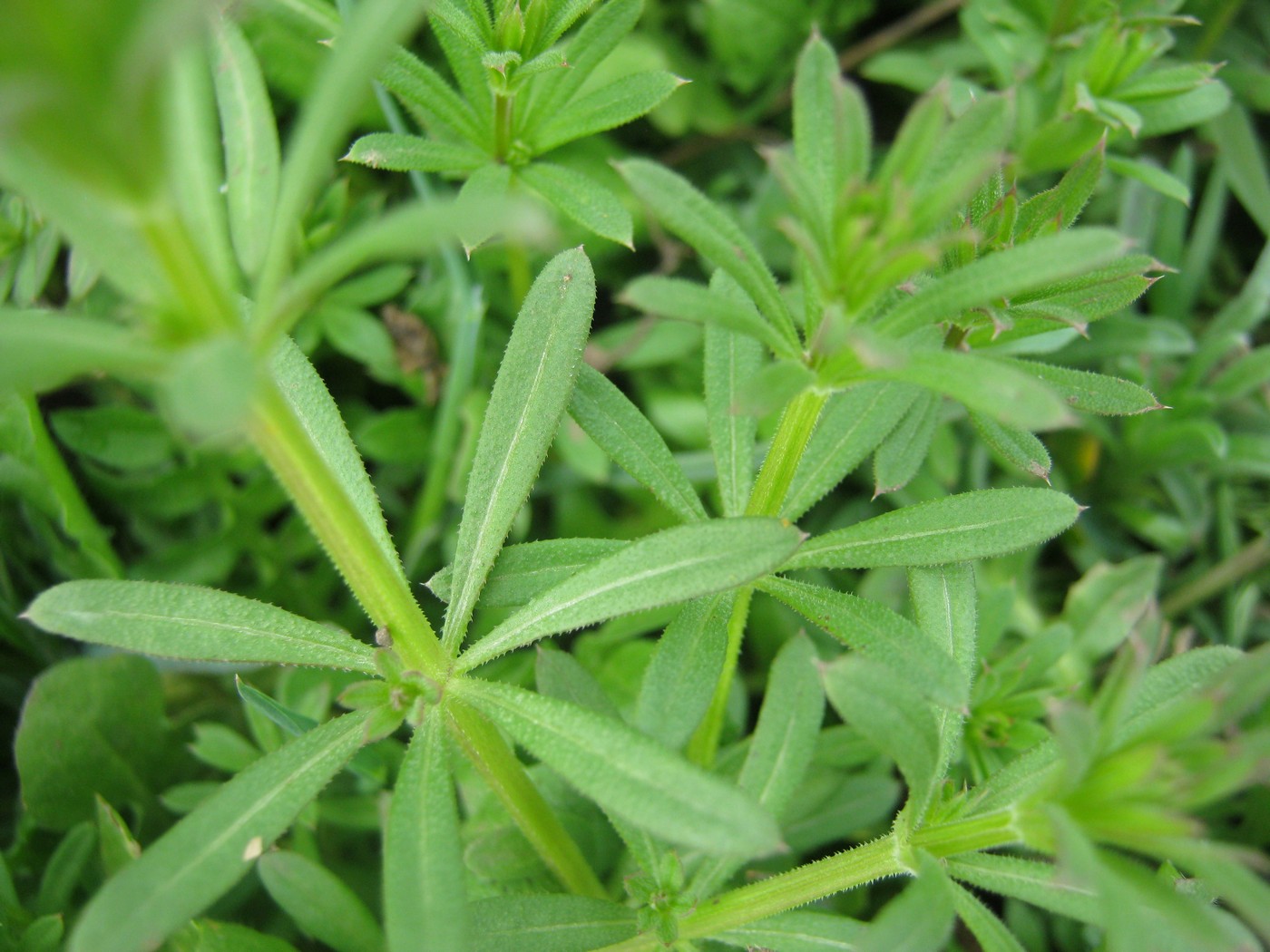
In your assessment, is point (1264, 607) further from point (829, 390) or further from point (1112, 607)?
point (829, 390)

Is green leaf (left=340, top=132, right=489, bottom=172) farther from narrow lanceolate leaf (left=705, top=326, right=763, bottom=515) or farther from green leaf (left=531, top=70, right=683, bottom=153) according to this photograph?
narrow lanceolate leaf (left=705, top=326, right=763, bottom=515)

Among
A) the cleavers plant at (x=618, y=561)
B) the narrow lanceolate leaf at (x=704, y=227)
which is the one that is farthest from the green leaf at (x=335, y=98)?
the narrow lanceolate leaf at (x=704, y=227)

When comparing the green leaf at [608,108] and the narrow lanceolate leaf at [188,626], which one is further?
the green leaf at [608,108]

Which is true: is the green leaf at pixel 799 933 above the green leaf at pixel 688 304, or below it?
below

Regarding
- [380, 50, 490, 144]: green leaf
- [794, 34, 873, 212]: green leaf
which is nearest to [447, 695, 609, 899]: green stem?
[794, 34, 873, 212]: green leaf

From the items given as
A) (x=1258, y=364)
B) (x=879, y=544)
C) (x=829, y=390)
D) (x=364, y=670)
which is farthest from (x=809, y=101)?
(x=1258, y=364)

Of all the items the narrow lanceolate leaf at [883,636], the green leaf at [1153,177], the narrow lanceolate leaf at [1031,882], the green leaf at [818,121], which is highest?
the green leaf at [818,121]

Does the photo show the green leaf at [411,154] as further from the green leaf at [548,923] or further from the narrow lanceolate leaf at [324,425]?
the green leaf at [548,923]
